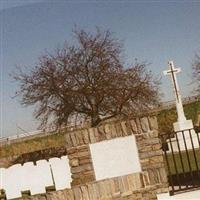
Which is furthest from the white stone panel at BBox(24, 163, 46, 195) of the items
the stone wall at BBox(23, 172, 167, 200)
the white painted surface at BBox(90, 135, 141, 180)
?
the white painted surface at BBox(90, 135, 141, 180)

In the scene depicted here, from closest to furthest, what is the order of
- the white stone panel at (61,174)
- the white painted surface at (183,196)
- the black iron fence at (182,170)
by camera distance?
the white painted surface at (183,196), the black iron fence at (182,170), the white stone panel at (61,174)

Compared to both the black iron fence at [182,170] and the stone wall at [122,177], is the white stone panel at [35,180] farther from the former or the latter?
the stone wall at [122,177]

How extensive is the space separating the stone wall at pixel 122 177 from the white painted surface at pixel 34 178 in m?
5.07

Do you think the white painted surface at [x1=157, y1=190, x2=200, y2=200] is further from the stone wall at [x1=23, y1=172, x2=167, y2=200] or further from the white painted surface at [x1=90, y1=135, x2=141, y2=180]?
the white painted surface at [x1=90, y1=135, x2=141, y2=180]

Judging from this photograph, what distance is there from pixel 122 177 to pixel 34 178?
609 cm

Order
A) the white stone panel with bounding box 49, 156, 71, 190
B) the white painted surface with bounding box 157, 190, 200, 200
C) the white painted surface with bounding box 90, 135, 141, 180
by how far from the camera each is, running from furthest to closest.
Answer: the white stone panel with bounding box 49, 156, 71, 190
the white painted surface with bounding box 90, 135, 141, 180
the white painted surface with bounding box 157, 190, 200, 200

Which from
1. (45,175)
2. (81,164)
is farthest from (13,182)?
(81,164)

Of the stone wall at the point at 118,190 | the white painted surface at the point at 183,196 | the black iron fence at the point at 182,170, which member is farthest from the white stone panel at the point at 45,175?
the white painted surface at the point at 183,196

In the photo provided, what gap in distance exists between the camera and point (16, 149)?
3116 cm

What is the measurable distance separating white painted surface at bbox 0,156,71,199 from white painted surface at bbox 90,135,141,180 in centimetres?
528

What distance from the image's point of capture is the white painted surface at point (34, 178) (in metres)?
12.0

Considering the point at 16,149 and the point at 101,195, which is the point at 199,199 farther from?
the point at 16,149

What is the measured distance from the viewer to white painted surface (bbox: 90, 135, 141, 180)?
267 inches

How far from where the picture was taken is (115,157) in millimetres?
6805
